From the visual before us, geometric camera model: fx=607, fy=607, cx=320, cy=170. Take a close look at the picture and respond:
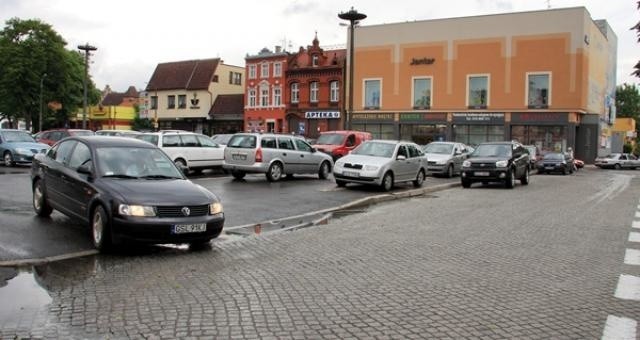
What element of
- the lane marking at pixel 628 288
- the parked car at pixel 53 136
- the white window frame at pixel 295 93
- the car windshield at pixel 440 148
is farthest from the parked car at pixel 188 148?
the white window frame at pixel 295 93

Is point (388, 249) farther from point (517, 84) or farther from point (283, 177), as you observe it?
point (517, 84)

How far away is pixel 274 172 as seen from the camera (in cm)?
1988

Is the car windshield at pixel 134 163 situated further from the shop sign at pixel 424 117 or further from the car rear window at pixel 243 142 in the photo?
the shop sign at pixel 424 117

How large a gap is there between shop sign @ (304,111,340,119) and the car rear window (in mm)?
35278

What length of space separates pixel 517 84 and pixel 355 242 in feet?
137

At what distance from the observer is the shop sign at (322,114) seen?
5538cm

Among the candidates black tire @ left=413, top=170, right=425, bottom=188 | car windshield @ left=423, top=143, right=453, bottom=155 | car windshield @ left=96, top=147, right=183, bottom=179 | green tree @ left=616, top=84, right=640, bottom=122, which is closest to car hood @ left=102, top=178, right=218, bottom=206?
car windshield @ left=96, top=147, right=183, bottom=179

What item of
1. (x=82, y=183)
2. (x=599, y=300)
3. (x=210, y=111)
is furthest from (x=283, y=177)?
(x=210, y=111)

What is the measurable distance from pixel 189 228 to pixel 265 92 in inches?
2114

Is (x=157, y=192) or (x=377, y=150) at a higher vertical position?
(x=377, y=150)

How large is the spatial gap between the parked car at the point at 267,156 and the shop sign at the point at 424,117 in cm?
3133

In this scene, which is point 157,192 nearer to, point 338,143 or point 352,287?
point 352,287

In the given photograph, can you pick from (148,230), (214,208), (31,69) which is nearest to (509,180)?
(214,208)

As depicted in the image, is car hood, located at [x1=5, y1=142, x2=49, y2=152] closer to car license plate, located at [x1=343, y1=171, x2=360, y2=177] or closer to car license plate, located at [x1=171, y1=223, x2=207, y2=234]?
car license plate, located at [x1=343, y1=171, x2=360, y2=177]
